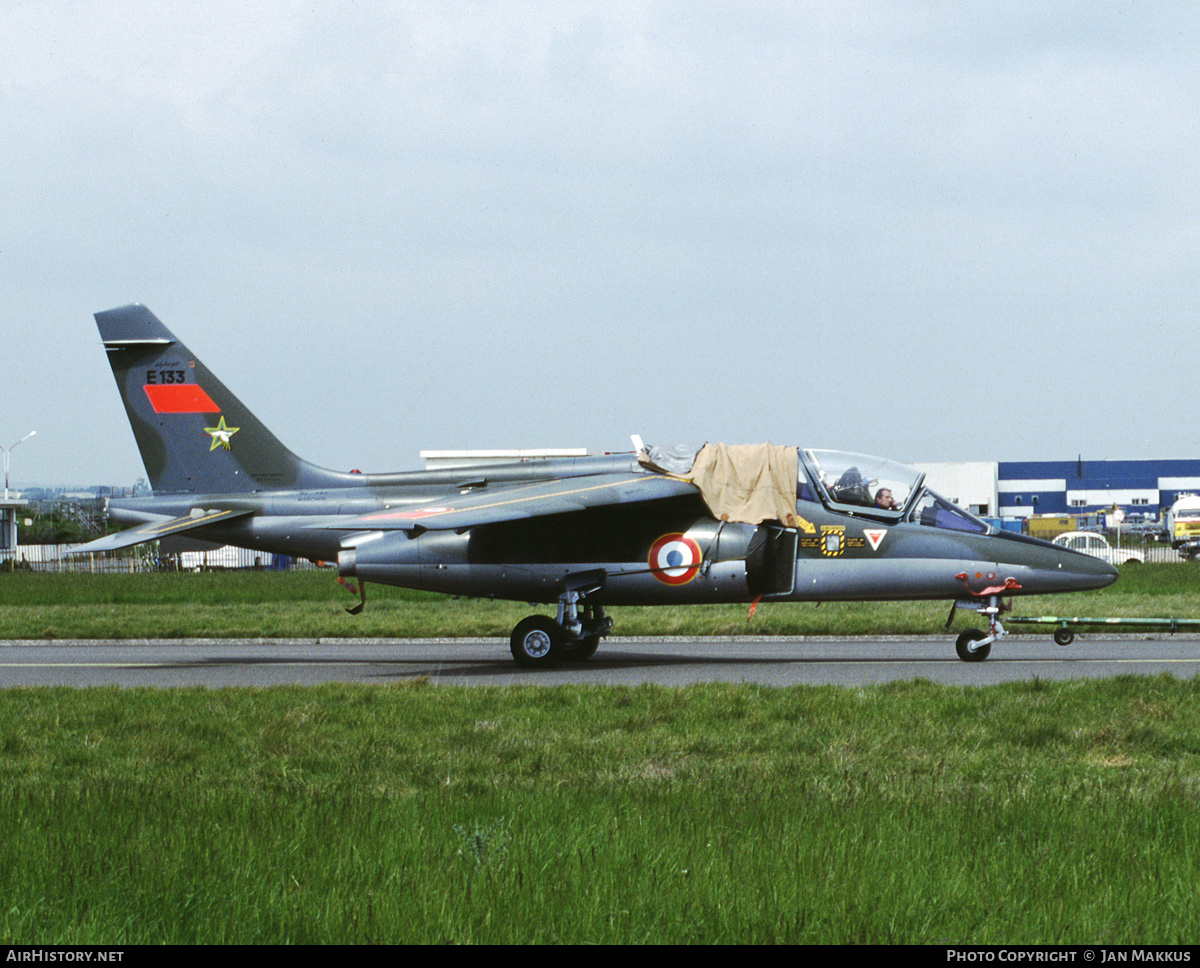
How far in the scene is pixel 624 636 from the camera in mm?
21625

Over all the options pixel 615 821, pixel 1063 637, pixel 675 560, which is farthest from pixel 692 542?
pixel 615 821

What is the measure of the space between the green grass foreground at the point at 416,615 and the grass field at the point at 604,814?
31.2 ft

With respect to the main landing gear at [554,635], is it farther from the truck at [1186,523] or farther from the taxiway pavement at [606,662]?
the truck at [1186,523]

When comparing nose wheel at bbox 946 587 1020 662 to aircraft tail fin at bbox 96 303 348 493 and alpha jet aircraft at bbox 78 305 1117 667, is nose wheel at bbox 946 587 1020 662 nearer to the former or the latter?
alpha jet aircraft at bbox 78 305 1117 667

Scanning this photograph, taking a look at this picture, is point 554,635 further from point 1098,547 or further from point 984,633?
point 1098,547

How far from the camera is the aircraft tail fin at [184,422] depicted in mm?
18625

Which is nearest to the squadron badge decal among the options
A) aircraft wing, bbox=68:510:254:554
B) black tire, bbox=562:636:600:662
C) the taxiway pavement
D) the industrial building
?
aircraft wing, bbox=68:510:254:554

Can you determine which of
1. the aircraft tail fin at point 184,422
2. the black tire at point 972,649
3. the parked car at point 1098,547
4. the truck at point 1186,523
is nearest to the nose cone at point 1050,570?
the black tire at point 972,649

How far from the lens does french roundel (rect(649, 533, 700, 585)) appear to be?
16.0 m

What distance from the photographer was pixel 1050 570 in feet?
52.4

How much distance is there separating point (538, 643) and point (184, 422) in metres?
6.88
